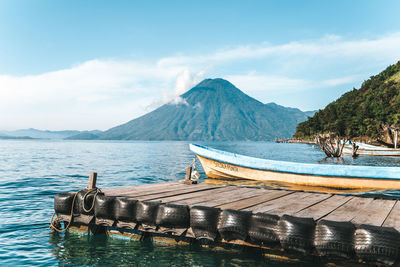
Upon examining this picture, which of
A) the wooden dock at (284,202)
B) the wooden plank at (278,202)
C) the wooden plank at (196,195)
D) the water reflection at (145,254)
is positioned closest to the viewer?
the wooden dock at (284,202)

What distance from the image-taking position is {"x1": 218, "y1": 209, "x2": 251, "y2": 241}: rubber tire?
18.5ft

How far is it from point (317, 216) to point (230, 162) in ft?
34.7

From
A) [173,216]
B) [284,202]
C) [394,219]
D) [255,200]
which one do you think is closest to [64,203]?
[173,216]

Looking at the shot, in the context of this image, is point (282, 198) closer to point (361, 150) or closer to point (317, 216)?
point (317, 216)

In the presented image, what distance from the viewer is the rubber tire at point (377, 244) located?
14.8 feet

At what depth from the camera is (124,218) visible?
6812 mm

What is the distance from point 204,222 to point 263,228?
3.93 ft

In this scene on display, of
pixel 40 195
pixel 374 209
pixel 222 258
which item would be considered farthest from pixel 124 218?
pixel 40 195

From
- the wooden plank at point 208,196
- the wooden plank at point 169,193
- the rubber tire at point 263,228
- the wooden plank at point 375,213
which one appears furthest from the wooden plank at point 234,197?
the wooden plank at point 375,213

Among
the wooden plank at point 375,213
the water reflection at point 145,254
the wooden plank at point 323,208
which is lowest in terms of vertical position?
the water reflection at point 145,254

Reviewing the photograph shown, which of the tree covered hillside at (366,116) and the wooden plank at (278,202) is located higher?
the tree covered hillside at (366,116)

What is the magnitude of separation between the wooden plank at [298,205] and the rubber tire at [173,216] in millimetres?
1781

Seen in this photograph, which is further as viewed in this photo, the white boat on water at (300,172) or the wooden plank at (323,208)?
the white boat on water at (300,172)

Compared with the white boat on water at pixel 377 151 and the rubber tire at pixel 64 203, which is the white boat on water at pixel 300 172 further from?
the white boat on water at pixel 377 151
